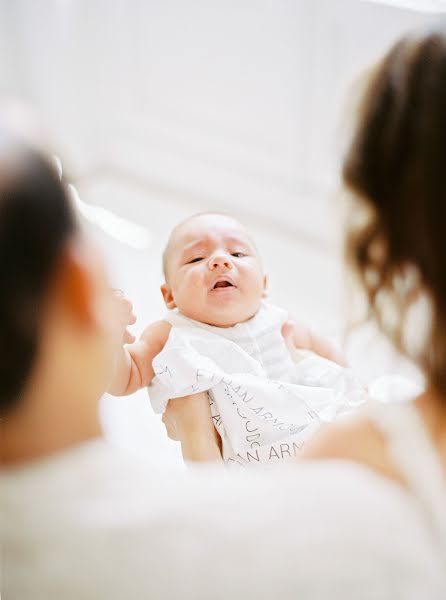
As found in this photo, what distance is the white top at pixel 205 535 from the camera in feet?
1.78

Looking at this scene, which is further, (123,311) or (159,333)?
(159,333)

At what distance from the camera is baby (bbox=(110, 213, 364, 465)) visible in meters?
1.19

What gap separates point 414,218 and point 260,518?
276 mm

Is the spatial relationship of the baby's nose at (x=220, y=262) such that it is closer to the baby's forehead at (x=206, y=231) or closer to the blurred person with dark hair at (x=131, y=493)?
the baby's forehead at (x=206, y=231)

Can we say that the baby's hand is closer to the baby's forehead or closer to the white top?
the baby's forehead

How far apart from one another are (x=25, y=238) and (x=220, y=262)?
836 mm

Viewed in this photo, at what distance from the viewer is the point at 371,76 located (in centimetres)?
68

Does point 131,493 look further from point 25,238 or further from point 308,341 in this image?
point 308,341

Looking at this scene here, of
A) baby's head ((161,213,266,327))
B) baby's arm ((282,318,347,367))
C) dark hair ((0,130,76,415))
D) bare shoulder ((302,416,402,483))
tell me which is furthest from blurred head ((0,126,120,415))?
baby's arm ((282,318,347,367))

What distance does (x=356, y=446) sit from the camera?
0.65 metres

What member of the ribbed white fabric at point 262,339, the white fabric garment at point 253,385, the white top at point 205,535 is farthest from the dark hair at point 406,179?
the ribbed white fabric at point 262,339

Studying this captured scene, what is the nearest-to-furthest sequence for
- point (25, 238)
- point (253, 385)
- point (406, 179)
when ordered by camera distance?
1. point (25, 238)
2. point (406, 179)
3. point (253, 385)

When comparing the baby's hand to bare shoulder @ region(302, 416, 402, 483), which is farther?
the baby's hand

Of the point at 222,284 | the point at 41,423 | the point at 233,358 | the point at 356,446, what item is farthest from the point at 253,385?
the point at 41,423
